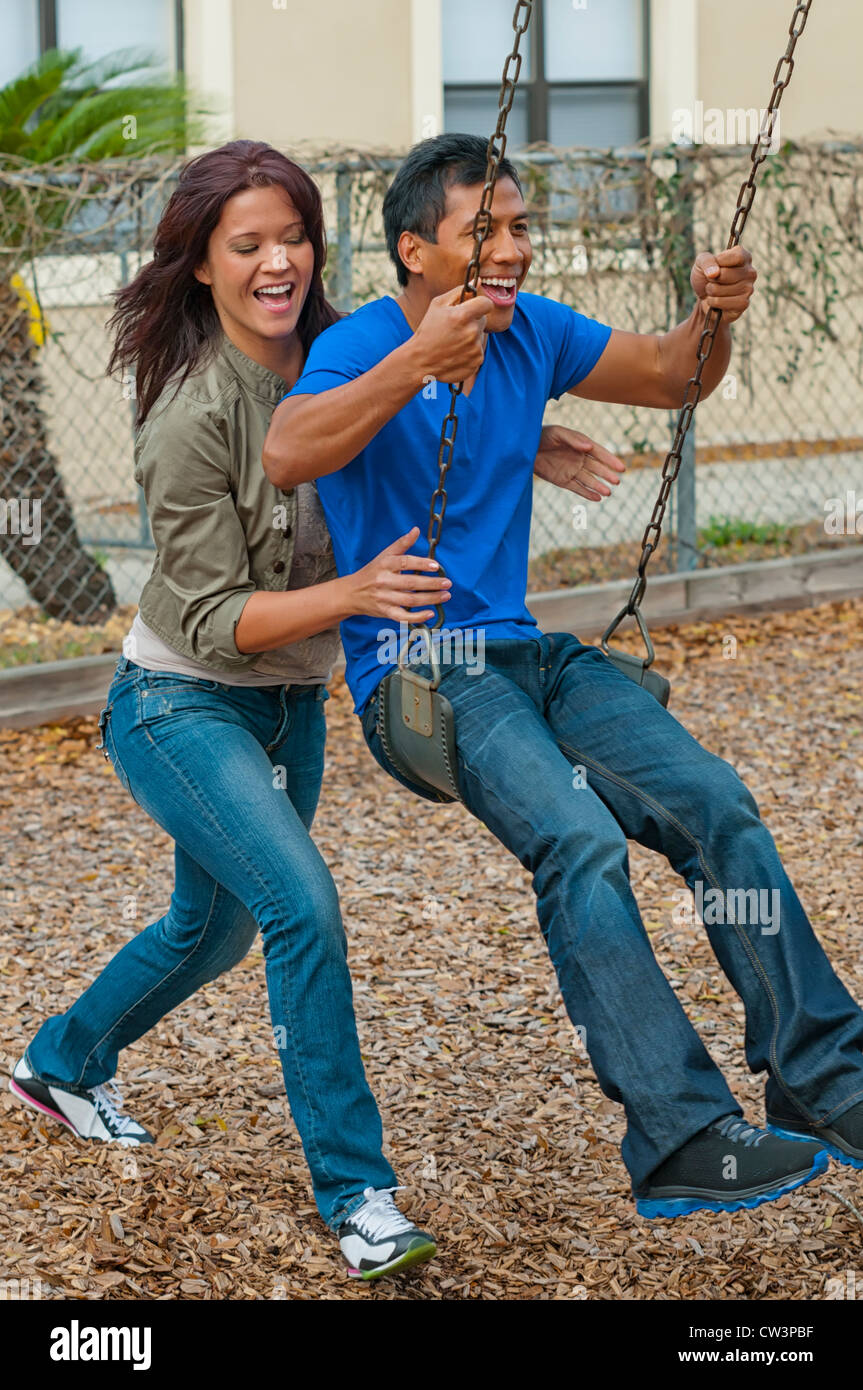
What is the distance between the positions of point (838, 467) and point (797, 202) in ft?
9.48

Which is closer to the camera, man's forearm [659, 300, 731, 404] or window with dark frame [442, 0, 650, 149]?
man's forearm [659, 300, 731, 404]

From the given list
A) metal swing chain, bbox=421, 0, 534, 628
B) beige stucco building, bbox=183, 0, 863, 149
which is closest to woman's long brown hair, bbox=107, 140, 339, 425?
metal swing chain, bbox=421, 0, 534, 628

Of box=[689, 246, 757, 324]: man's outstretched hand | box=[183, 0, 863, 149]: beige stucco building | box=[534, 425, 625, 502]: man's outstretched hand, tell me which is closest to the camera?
box=[689, 246, 757, 324]: man's outstretched hand

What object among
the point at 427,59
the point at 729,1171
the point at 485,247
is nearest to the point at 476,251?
the point at 485,247

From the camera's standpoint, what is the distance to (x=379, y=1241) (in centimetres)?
260

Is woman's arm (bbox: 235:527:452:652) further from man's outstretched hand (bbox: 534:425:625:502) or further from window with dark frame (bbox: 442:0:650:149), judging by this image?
window with dark frame (bbox: 442:0:650:149)

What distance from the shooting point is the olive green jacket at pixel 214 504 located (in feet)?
8.80

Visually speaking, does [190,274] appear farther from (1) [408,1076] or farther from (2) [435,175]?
(1) [408,1076]

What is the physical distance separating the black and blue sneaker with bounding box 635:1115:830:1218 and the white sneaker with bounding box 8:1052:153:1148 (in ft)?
4.45

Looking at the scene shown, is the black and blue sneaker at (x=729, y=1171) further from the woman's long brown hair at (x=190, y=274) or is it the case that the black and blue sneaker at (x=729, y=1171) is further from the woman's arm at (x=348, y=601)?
the woman's long brown hair at (x=190, y=274)

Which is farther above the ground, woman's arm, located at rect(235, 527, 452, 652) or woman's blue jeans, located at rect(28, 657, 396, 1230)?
woman's arm, located at rect(235, 527, 452, 652)

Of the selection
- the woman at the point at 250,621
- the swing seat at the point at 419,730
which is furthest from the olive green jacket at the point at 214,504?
the swing seat at the point at 419,730

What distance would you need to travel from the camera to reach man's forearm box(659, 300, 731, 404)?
119 inches

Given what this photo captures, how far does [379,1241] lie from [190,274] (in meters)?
1.71
